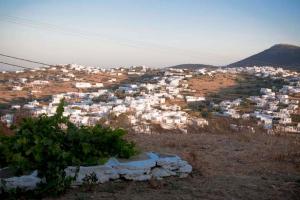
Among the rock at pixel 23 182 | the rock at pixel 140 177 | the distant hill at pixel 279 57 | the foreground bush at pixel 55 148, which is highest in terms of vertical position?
the distant hill at pixel 279 57

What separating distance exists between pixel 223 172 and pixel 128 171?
2141 mm

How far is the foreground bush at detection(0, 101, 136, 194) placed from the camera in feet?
19.3

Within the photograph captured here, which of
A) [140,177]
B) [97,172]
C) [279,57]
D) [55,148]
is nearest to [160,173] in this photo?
[140,177]

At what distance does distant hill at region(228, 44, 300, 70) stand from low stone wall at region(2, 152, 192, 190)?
76.3 metres

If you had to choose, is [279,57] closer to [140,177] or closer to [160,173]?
[160,173]

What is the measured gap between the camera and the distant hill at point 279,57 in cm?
8398

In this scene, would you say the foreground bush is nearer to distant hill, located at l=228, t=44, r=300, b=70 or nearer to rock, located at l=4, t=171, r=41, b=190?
rock, located at l=4, t=171, r=41, b=190

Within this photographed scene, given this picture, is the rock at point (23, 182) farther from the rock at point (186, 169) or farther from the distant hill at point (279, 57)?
Result: the distant hill at point (279, 57)

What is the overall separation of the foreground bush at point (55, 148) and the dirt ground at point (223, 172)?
42 cm

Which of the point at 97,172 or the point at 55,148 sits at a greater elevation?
the point at 55,148

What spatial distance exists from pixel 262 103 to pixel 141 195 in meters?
39.9

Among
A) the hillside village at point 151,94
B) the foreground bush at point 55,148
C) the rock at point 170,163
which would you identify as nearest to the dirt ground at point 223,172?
the rock at point 170,163

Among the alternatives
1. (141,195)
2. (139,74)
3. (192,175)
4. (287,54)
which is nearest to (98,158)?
(141,195)

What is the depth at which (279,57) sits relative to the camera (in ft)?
296
